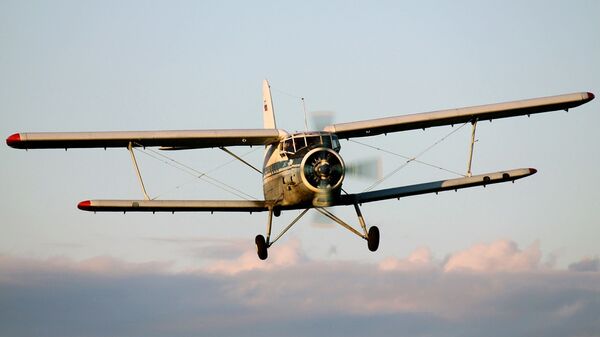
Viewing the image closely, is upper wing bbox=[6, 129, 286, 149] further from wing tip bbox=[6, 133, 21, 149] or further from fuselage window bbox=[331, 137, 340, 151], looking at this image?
fuselage window bbox=[331, 137, 340, 151]

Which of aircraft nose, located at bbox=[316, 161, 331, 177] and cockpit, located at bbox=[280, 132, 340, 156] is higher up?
cockpit, located at bbox=[280, 132, 340, 156]

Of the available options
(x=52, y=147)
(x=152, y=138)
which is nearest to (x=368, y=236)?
(x=152, y=138)

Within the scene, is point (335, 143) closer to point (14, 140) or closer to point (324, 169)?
point (324, 169)

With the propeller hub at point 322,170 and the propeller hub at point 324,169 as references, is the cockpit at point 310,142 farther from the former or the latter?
the propeller hub at point 324,169

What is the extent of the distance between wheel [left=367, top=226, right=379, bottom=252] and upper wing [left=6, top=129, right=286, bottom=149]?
417 cm

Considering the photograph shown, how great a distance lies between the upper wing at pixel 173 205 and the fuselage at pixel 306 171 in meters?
0.76

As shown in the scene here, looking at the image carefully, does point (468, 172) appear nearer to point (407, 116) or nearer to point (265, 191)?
point (407, 116)

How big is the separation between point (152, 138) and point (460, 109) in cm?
1018

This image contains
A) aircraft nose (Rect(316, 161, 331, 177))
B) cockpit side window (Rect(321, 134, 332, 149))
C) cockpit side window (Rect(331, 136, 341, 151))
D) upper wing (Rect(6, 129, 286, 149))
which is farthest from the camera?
upper wing (Rect(6, 129, 286, 149))

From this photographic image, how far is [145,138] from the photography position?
39.2m

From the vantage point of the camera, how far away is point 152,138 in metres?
39.3

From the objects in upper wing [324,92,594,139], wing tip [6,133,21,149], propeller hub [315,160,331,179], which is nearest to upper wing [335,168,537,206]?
upper wing [324,92,594,139]

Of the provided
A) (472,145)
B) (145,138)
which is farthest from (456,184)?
(145,138)

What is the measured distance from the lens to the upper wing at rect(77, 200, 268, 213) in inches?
1501
